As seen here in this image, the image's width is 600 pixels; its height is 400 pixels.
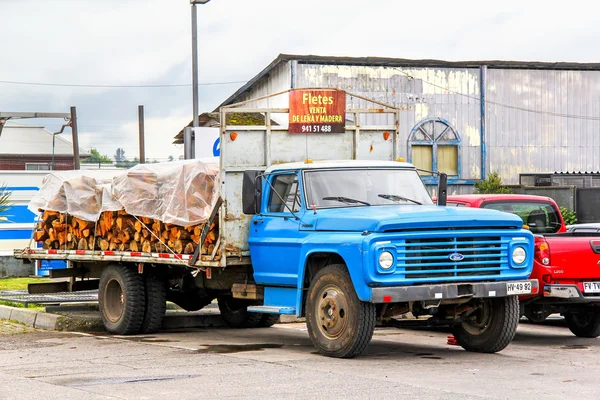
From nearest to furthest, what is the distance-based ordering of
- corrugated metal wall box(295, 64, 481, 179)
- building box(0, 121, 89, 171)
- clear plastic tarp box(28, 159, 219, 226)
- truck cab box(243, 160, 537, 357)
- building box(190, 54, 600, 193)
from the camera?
1. truck cab box(243, 160, 537, 357)
2. clear plastic tarp box(28, 159, 219, 226)
3. corrugated metal wall box(295, 64, 481, 179)
4. building box(190, 54, 600, 193)
5. building box(0, 121, 89, 171)

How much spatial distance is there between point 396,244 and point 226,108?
11.7ft

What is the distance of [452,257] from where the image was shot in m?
11.3

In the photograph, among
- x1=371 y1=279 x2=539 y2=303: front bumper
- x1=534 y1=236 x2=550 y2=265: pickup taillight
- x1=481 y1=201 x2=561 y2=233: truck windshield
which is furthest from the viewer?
x1=481 y1=201 x2=561 y2=233: truck windshield

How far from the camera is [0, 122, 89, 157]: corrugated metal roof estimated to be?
70375 millimetres

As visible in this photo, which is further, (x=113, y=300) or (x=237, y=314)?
(x=237, y=314)

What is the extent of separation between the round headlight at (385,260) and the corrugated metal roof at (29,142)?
203 feet

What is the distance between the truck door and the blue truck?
0.06ft

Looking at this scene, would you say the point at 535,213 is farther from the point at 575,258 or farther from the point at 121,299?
the point at 121,299

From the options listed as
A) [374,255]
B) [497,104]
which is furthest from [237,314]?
[497,104]

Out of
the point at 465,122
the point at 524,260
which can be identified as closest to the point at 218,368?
the point at 524,260

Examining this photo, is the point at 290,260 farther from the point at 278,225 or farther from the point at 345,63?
the point at 345,63

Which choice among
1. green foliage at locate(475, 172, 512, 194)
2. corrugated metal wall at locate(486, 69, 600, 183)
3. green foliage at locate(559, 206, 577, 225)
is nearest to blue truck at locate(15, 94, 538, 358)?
green foliage at locate(559, 206, 577, 225)

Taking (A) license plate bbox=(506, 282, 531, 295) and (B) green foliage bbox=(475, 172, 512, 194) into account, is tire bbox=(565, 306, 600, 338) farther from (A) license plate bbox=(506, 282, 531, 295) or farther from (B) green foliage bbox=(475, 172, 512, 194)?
(B) green foliage bbox=(475, 172, 512, 194)

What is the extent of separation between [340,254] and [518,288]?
2.12 meters
